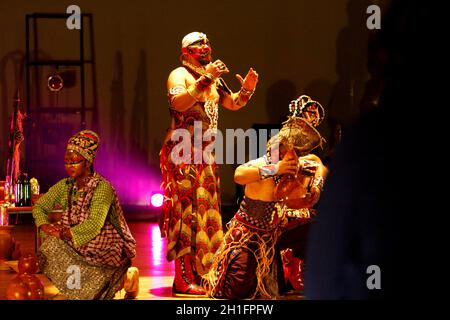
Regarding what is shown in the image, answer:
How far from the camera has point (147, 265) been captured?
488 cm

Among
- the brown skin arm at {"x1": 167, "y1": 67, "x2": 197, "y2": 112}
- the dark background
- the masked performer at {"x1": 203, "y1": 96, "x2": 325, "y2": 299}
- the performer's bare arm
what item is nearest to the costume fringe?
the masked performer at {"x1": 203, "y1": 96, "x2": 325, "y2": 299}

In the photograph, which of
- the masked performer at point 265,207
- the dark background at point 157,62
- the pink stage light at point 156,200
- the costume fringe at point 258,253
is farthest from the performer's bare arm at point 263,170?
the pink stage light at point 156,200

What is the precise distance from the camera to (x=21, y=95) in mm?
7227

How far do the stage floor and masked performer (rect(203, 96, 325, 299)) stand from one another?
218 mm

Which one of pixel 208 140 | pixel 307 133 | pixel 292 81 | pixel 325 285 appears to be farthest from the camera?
pixel 292 81

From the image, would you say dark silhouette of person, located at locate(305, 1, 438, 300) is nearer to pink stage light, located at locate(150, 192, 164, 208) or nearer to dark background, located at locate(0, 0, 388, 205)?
dark background, located at locate(0, 0, 388, 205)

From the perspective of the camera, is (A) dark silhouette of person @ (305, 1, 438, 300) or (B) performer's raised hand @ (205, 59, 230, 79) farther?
(B) performer's raised hand @ (205, 59, 230, 79)

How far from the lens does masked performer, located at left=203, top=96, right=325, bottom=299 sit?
3.42 metres

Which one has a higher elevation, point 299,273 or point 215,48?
point 215,48

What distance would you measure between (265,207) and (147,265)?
1.53m

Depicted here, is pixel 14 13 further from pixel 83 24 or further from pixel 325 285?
pixel 325 285

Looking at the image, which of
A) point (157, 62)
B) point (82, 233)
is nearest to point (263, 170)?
point (82, 233)

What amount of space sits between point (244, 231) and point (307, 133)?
533mm

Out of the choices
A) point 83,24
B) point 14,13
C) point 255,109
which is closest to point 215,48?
point 255,109
